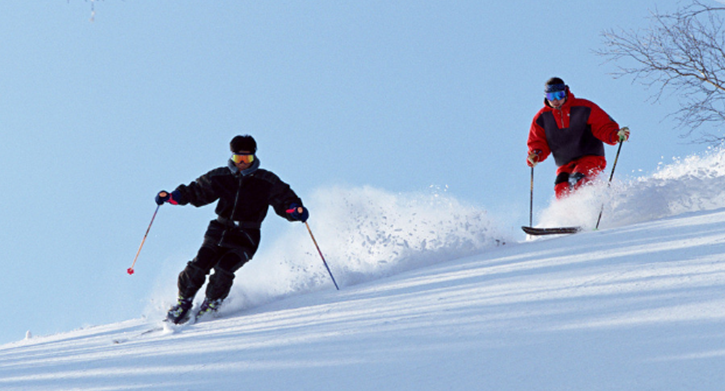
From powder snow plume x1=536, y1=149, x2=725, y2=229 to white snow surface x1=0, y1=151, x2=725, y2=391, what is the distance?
2.31ft

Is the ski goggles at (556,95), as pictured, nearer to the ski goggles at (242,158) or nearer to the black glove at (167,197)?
the ski goggles at (242,158)

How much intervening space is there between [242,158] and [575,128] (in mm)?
3881

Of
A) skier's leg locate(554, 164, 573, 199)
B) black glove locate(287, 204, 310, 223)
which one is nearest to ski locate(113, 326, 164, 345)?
black glove locate(287, 204, 310, 223)

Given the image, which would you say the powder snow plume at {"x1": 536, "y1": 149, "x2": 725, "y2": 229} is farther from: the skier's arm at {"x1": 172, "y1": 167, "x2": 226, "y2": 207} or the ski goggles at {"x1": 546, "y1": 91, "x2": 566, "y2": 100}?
the skier's arm at {"x1": 172, "y1": 167, "x2": 226, "y2": 207}

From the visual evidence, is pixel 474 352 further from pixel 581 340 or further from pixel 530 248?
pixel 530 248

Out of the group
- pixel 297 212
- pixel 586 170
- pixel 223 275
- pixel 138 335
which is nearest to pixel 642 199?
pixel 586 170

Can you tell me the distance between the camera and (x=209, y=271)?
17.5 ft

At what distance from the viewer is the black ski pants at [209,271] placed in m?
5.23

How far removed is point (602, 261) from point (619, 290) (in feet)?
3.02

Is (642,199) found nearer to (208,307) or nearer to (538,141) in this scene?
(538,141)

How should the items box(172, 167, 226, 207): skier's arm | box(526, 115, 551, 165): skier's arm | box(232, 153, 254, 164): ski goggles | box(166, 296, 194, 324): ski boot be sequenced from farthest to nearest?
1. box(526, 115, 551, 165): skier's arm
2. box(172, 167, 226, 207): skier's arm
3. box(232, 153, 254, 164): ski goggles
4. box(166, 296, 194, 324): ski boot

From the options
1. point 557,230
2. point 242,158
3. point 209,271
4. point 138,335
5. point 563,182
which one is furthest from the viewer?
point 563,182

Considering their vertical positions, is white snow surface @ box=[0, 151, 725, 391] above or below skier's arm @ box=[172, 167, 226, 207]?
below

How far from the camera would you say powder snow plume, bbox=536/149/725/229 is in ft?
21.6
